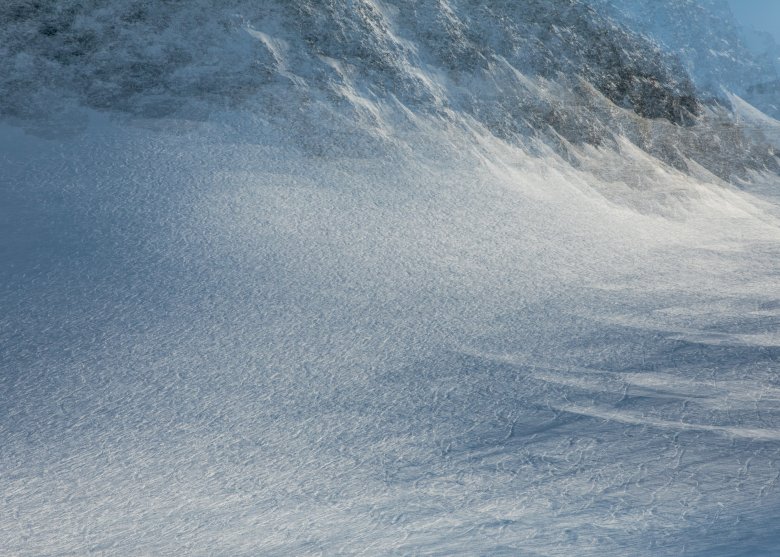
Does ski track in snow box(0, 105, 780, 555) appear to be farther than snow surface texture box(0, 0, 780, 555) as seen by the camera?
No

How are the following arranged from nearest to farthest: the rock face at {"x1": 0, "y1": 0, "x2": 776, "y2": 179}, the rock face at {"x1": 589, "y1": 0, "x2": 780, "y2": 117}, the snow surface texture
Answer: the snow surface texture < the rock face at {"x1": 0, "y1": 0, "x2": 776, "y2": 179} < the rock face at {"x1": 589, "y1": 0, "x2": 780, "y2": 117}

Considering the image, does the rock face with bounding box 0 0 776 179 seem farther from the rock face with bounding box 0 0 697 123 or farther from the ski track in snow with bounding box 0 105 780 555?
the ski track in snow with bounding box 0 105 780 555

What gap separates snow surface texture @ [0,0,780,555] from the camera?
9.09 metres

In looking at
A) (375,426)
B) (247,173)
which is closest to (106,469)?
(375,426)

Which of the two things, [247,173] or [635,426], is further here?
[247,173]

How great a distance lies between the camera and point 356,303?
1505cm

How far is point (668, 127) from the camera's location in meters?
34.2

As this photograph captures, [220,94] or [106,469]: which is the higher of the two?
[220,94]

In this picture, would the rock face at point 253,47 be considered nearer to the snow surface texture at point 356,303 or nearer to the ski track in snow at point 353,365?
the snow surface texture at point 356,303

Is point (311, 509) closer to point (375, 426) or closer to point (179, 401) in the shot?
point (375, 426)

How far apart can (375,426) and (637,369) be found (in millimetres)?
4964

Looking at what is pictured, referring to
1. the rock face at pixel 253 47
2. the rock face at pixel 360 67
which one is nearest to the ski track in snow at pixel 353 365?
the rock face at pixel 360 67

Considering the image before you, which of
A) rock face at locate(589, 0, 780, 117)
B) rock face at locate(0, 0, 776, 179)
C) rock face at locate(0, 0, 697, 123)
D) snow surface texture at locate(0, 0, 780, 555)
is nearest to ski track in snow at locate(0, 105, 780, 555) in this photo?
snow surface texture at locate(0, 0, 780, 555)

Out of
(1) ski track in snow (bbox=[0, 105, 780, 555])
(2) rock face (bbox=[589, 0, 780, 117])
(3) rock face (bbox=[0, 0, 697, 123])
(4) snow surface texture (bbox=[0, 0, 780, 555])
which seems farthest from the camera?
(2) rock face (bbox=[589, 0, 780, 117])
